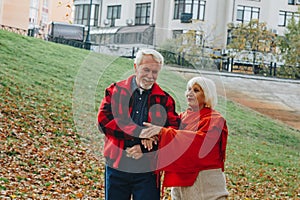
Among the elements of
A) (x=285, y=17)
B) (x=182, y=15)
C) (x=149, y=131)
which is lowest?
(x=149, y=131)

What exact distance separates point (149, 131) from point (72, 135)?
633 centimetres

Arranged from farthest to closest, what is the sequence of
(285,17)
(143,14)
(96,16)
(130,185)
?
(285,17), (96,16), (143,14), (130,185)

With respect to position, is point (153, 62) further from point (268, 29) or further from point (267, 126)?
point (268, 29)

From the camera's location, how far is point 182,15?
25.8 m

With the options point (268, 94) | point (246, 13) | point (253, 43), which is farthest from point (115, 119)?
point (246, 13)

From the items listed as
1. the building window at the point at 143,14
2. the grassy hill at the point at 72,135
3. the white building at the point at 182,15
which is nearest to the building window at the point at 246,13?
the white building at the point at 182,15

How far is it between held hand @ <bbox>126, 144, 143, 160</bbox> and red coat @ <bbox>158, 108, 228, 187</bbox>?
0.38 feet

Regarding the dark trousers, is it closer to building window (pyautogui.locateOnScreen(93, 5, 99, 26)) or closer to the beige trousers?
the beige trousers

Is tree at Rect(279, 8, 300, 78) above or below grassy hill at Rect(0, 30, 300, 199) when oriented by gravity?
above

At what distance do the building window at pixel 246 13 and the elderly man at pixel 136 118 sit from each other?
944 inches

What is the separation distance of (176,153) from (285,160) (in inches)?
323

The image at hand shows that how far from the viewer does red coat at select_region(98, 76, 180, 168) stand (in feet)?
11.0

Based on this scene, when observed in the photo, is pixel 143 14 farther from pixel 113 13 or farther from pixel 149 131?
pixel 149 131

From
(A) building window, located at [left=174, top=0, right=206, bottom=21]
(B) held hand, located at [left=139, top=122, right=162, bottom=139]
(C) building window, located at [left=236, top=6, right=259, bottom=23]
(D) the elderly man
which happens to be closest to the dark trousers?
(D) the elderly man
